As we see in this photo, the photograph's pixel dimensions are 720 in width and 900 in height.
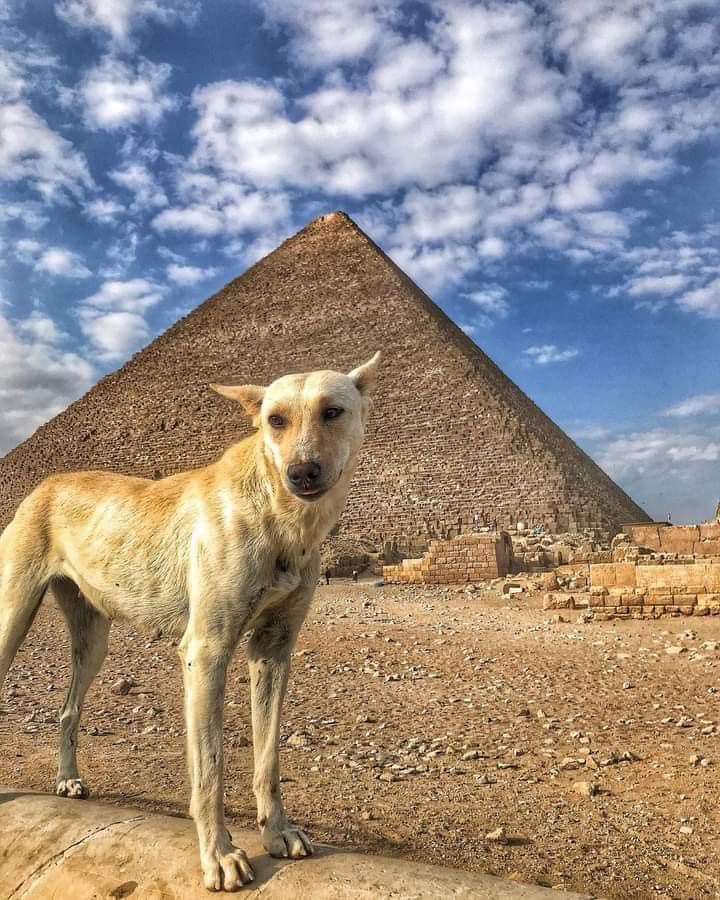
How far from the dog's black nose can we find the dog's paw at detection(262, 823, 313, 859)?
90 centimetres

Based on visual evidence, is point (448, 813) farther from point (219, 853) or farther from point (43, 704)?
point (43, 704)

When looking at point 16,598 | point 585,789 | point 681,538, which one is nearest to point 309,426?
point 16,598

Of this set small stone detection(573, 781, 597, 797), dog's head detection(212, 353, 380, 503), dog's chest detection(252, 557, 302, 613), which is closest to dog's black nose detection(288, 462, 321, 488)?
dog's head detection(212, 353, 380, 503)

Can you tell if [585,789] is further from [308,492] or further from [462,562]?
[462,562]

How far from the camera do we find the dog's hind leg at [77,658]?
2.79m

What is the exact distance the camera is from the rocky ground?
8.73ft

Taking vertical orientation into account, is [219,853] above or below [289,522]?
below

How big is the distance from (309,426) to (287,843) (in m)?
1.07

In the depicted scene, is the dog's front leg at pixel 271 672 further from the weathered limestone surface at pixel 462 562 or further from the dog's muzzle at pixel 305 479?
the weathered limestone surface at pixel 462 562

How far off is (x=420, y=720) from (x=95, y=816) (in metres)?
3.14

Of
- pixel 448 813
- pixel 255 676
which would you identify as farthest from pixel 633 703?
pixel 255 676

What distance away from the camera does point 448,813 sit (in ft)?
9.87

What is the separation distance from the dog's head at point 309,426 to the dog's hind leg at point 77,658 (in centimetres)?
116

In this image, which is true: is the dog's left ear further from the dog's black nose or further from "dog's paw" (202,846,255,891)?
"dog's paw" (202,846,255,891)
